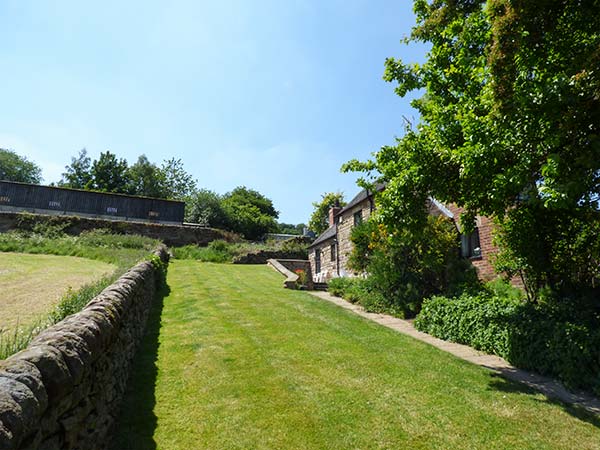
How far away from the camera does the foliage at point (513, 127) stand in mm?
5188

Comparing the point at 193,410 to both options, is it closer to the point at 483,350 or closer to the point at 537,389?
the point at 537,389

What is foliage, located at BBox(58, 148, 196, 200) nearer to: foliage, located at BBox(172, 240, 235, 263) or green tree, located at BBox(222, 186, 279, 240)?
green tree, located at BBox(222, 186, 279, 240)

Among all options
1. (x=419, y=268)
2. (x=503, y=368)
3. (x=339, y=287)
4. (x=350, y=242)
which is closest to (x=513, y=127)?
(x=503, y=368)

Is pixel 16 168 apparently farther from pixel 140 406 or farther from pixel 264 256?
pixel 140 406

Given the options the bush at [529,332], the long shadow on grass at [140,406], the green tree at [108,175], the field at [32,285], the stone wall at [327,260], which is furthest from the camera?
the green tree at [108,175]

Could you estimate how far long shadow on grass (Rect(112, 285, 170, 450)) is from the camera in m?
3.96

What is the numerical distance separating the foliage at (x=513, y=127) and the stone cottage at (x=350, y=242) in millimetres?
1773

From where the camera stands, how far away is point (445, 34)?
8617 mm

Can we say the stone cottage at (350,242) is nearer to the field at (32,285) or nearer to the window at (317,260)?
the window at (317,260)

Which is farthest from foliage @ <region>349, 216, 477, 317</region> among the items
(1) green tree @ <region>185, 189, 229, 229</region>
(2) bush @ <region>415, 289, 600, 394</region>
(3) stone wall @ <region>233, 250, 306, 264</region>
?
(1) green tree @ <region>185, 189, 229, 229</region>

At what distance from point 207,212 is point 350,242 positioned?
2904 centimetres

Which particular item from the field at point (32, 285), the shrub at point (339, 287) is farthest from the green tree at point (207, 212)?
the shrub at point (339, 287)

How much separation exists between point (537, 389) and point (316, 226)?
47656mm

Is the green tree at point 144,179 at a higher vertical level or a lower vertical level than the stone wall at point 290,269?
higher
